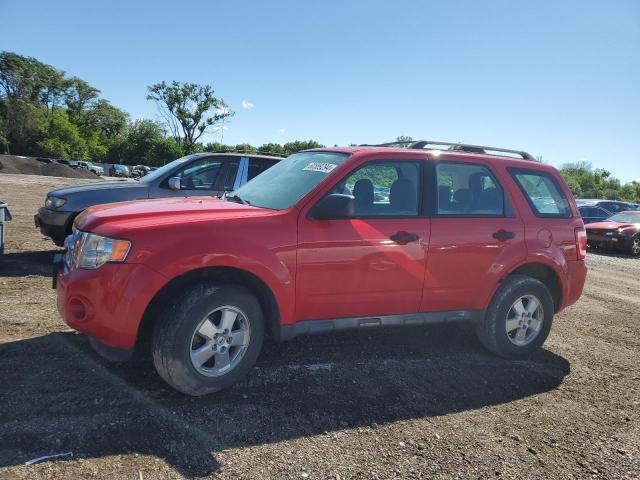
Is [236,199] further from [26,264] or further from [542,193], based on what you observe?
[26,264]

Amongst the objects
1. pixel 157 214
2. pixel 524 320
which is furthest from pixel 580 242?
pixel 157 214

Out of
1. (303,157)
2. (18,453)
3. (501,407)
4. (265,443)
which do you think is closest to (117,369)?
(18,453)

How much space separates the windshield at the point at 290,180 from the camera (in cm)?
378

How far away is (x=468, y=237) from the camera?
418cm

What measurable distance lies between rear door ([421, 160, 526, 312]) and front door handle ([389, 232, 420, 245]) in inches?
7.5

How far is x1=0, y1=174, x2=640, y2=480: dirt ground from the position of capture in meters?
2.66

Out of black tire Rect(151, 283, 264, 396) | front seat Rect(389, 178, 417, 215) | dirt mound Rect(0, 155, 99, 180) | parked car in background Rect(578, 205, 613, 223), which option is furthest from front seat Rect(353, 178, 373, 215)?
dirt mound Rect(0, 155, 99, 180)

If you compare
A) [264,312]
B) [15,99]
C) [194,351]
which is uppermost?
[15,99]

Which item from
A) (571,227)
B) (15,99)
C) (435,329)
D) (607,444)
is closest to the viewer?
(607,444)

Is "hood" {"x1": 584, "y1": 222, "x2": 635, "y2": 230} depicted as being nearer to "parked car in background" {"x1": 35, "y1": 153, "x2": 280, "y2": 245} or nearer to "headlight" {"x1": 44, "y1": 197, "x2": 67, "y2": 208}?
"parked car in background" {"x1": 35, "y1": 153, "x2": 280, "y2": 245}

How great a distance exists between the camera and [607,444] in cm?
319

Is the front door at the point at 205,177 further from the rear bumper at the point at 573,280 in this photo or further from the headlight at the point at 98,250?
the rear bumper at the point at 573,280

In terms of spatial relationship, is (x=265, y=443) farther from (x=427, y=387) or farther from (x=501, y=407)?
(x=501, y=407)

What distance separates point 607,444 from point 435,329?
227 cm
